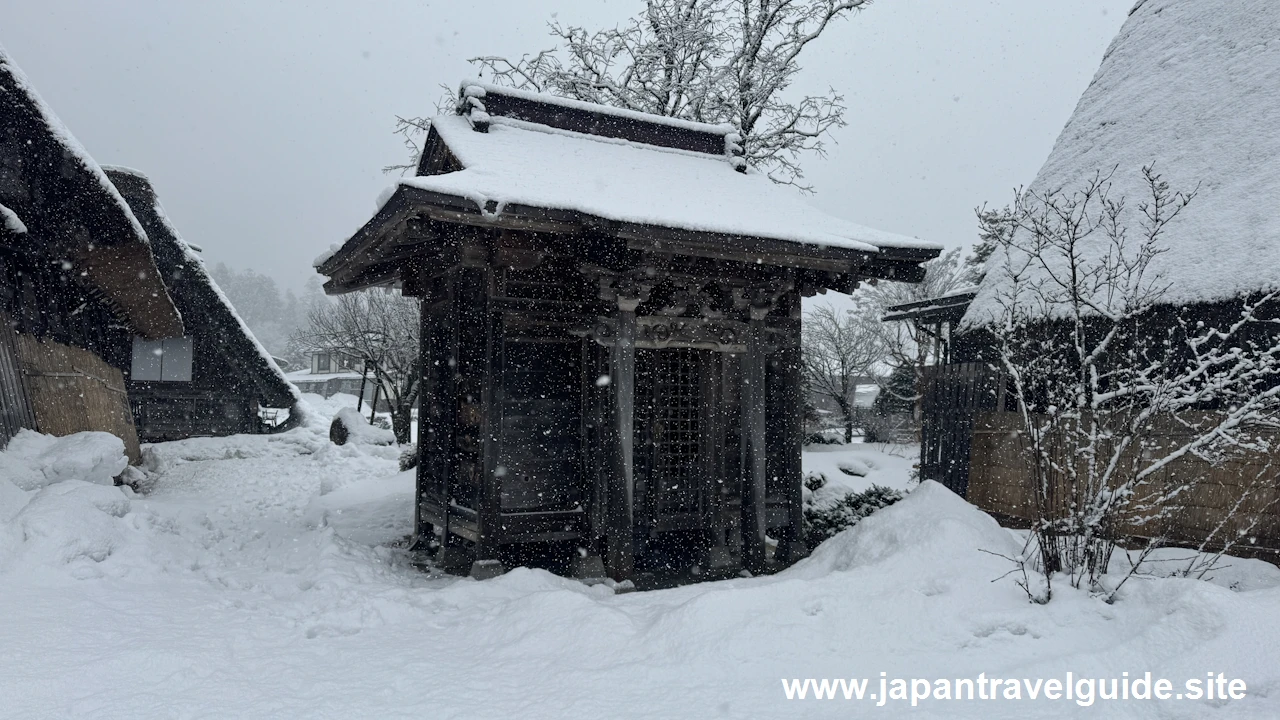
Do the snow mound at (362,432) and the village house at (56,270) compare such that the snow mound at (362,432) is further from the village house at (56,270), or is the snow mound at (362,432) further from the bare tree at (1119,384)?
Result: the bare tree at (1119,384)

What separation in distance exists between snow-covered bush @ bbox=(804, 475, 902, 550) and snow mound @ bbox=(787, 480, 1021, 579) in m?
2.61

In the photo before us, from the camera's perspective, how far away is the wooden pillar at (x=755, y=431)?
23.3ft

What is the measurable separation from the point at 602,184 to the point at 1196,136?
24.9ft

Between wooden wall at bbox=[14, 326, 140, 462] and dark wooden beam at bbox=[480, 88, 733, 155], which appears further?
wooden wall at bbox=[14, 326, 140, 462]

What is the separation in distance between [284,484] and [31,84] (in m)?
6.58

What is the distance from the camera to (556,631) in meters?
4.48

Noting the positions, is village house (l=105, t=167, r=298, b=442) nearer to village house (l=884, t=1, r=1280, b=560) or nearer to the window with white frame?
the window with white frame

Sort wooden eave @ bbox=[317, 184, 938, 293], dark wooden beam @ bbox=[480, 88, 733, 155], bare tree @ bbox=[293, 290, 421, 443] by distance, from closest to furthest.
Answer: wooden eave @ bbox=[317, 184, 938, 293]
dark wooden beam @ bbox=[480, 88, 733, 155]
bare tree @ bbox=[293, 290, 421, 443]

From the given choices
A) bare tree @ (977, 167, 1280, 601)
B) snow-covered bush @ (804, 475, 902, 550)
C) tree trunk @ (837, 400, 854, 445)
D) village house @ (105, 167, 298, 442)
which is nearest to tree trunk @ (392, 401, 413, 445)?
village house @ (105, 167, 298, 442)

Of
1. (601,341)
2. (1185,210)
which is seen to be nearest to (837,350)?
(1185,210)

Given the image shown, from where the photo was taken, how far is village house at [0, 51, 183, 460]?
755 cm

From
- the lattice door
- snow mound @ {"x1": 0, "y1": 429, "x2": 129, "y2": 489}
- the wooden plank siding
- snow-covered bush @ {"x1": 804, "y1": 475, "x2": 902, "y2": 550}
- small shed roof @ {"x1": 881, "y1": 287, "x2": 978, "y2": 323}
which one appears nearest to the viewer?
snow mound @ {"x1": 0, "y1": 429, "x2": 129, "y2": 489}

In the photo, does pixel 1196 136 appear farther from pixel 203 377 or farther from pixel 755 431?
pixel 203 377

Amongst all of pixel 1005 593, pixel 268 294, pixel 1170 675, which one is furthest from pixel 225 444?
pixel 268 294
